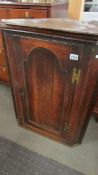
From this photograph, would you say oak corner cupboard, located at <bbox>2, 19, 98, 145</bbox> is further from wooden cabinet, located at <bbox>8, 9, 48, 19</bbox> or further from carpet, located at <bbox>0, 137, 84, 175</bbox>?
wooden cabinet, located at <bbox>8, 9, 48, 19</bbox>

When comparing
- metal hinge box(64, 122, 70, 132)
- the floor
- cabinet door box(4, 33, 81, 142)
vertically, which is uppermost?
cabinet door box(4, 33, 81, 142)

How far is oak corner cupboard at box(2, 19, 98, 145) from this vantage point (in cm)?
88

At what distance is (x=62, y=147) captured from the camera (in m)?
1.37

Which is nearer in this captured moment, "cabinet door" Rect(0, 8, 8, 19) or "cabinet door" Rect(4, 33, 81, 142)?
"cabinet door" Rect(4, 33, 81, 142)

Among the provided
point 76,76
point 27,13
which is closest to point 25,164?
point 76,76

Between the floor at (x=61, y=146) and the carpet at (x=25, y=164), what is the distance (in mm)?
45

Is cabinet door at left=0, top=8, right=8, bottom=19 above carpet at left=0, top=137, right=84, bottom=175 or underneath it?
above

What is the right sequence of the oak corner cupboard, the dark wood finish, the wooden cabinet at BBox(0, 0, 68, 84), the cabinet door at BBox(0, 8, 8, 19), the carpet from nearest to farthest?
1. the oak corner cupboard
2. the carpet
3. the wooden cabinet at BBox(0, 0, 68, 84)
4. the cabinet door at BBox(0, 8, 8, 19)
5. the dark wood finish

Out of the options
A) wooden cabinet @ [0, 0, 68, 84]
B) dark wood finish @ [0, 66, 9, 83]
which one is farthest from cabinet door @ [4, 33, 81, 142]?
dark wood finish @ [0, 66, 9, 83]

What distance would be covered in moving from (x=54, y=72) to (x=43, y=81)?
0.41ft

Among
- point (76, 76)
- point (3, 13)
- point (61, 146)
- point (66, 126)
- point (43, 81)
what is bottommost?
point (61, 146)

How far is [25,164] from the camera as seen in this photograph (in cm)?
123

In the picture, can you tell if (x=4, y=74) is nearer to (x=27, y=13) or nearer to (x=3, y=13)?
(x=3, y=13)

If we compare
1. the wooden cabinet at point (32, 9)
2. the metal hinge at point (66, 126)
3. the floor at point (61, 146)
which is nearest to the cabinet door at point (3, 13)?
the wooden cabinet at point (32, 9)
